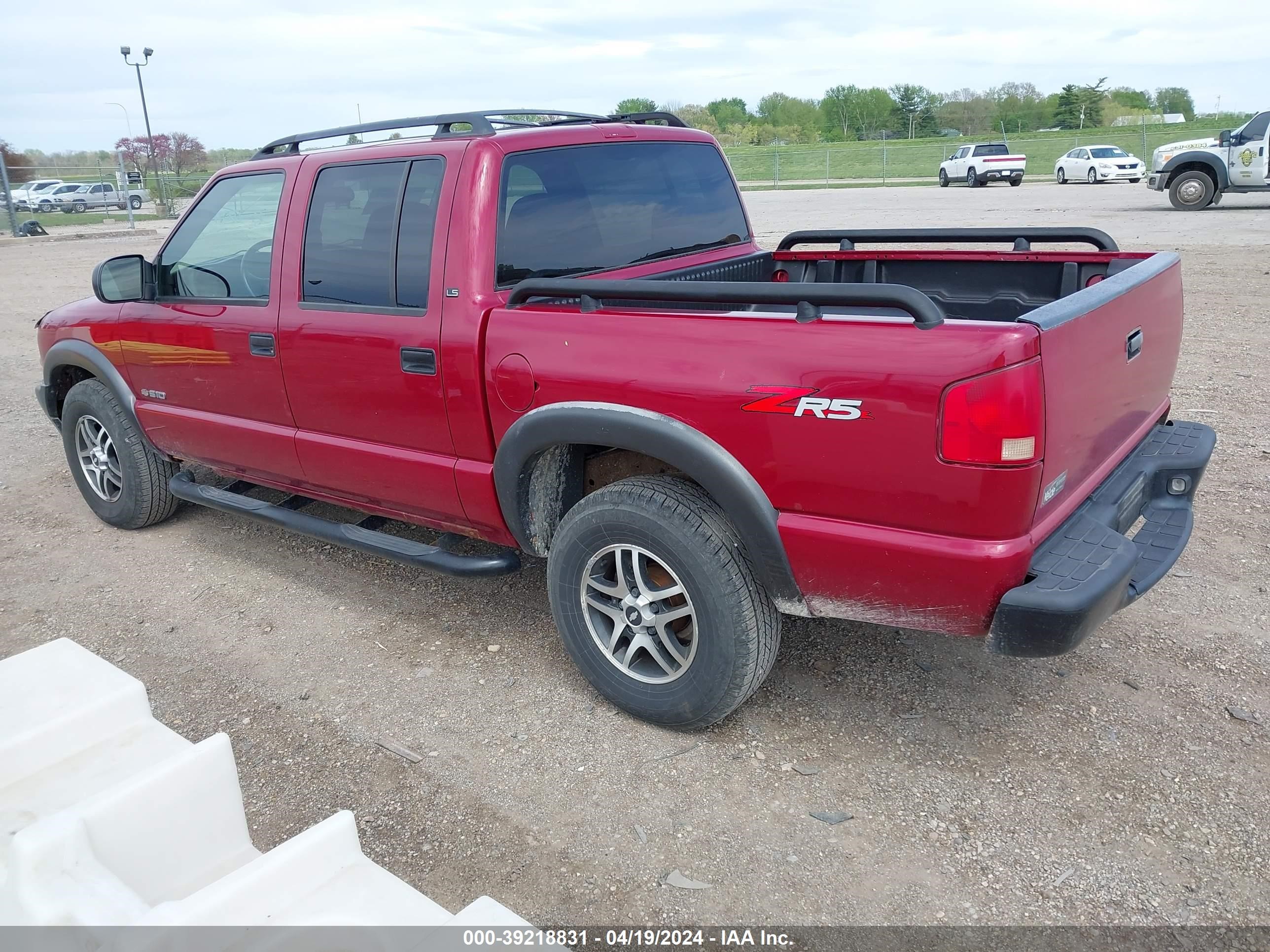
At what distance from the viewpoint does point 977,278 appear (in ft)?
13.8

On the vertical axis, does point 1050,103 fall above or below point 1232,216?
above

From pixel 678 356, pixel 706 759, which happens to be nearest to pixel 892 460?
pixel 678 356

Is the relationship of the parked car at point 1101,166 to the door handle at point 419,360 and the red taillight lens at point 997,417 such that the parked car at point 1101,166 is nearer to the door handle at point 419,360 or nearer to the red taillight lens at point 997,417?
the door handle at point 419,360

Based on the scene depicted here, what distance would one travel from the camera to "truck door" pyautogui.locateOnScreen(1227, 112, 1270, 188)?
18344 mm

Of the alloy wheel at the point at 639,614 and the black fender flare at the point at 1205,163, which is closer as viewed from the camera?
the alloy wheel at the point at 639,614

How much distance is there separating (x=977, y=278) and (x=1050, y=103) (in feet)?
298

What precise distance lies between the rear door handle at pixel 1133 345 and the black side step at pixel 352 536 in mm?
2176

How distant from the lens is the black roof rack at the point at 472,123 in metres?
3.71

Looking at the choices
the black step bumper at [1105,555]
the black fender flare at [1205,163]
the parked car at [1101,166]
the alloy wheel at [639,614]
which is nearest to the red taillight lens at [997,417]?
the black step bumper at [1105,555]

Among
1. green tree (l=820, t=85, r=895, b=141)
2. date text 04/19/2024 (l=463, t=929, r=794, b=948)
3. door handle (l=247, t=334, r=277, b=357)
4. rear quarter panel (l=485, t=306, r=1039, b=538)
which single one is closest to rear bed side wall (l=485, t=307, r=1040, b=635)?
rear quarter panel (l=485, t=306, r=1039, b=538)

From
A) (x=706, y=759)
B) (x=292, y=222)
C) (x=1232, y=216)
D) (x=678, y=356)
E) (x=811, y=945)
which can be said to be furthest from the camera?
(x=1232, y=216)

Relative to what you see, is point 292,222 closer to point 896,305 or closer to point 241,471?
point 241,471

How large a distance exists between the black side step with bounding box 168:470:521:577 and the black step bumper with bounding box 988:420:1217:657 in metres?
1.85

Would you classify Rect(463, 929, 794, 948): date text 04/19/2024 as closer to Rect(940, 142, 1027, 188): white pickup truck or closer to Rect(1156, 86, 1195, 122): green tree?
Rect(940, 142, 1027, 188): white pickup truck
